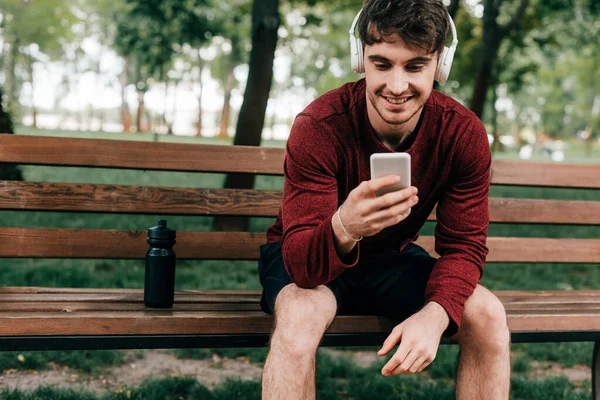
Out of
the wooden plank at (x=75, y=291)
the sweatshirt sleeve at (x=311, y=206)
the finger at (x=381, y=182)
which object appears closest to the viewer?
the finger at (x=381, y=182)

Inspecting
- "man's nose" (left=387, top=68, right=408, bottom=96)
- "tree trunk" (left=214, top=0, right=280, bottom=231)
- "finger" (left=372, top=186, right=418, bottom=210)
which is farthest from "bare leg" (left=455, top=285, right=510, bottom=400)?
"tree trunk" (left=214, top=0, right=280, bottom=231)

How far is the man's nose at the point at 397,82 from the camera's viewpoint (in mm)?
2465

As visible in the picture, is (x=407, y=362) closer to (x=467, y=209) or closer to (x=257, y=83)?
(x=467, y=209)

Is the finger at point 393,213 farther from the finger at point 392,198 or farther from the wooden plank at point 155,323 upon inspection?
the wooden plank at point 155,323

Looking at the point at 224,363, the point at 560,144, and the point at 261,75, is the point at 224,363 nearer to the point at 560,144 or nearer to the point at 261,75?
the point at 261,75

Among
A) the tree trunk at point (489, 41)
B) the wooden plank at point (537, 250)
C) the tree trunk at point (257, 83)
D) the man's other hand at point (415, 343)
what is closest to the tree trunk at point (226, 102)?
the tree trunk at point (489, 41)

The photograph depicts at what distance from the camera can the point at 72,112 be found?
64.8 meters

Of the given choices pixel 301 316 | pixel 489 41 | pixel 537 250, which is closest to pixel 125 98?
pixel 489 41

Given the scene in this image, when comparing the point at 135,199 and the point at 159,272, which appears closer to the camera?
the point at 159,272

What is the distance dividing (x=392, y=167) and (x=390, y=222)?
0.18 m

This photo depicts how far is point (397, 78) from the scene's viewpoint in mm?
2467

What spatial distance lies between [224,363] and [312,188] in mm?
2091

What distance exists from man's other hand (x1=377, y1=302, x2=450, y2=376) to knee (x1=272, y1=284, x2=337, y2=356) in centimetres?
22

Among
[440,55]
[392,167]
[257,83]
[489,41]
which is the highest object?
[489,41]
